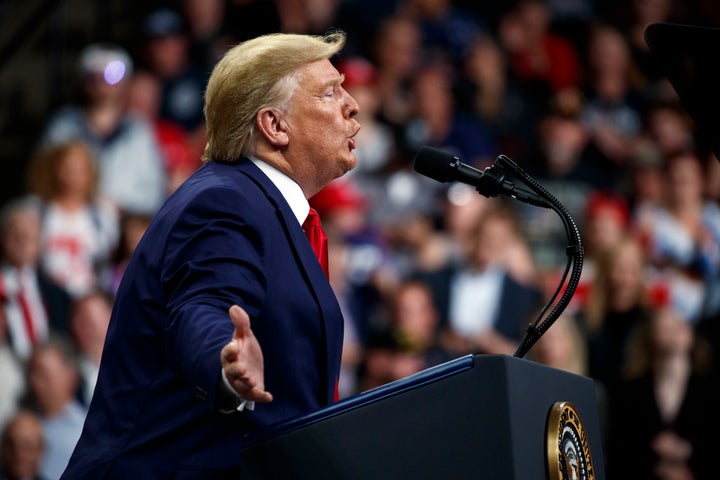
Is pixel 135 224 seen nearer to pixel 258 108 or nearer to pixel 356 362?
pixel 356 362

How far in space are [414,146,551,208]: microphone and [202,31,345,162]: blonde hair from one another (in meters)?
0.29

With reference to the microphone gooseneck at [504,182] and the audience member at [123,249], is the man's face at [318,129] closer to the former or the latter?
the microphone gooseneck at [504,182]

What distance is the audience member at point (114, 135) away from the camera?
590cm

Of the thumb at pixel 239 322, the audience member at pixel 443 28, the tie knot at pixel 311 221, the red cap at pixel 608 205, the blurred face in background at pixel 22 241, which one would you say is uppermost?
the audience member at pixel 443 28

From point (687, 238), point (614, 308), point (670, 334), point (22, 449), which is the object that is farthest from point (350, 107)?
point (687, 238)

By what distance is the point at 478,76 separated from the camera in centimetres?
653

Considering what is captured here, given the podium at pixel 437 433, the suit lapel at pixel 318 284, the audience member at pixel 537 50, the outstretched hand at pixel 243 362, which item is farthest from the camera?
the audience member at pixel 537 50

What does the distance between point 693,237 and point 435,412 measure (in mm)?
4245

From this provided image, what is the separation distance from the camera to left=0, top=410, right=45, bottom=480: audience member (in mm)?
5078

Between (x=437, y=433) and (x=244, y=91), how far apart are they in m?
0.78

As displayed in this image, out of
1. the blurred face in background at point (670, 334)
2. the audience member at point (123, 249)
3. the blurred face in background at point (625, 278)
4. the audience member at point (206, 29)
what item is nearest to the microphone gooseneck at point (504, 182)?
the blurred face in background at point (670, 334)

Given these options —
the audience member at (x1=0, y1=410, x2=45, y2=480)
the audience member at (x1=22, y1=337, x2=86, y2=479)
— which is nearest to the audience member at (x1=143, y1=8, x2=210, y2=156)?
the audience member at (x1=22, y1=337, x2=86, y2=479)

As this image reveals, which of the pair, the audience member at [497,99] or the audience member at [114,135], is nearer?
the audience member at [114,135]

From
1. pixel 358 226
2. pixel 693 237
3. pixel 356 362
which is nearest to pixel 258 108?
pixel 356 362
